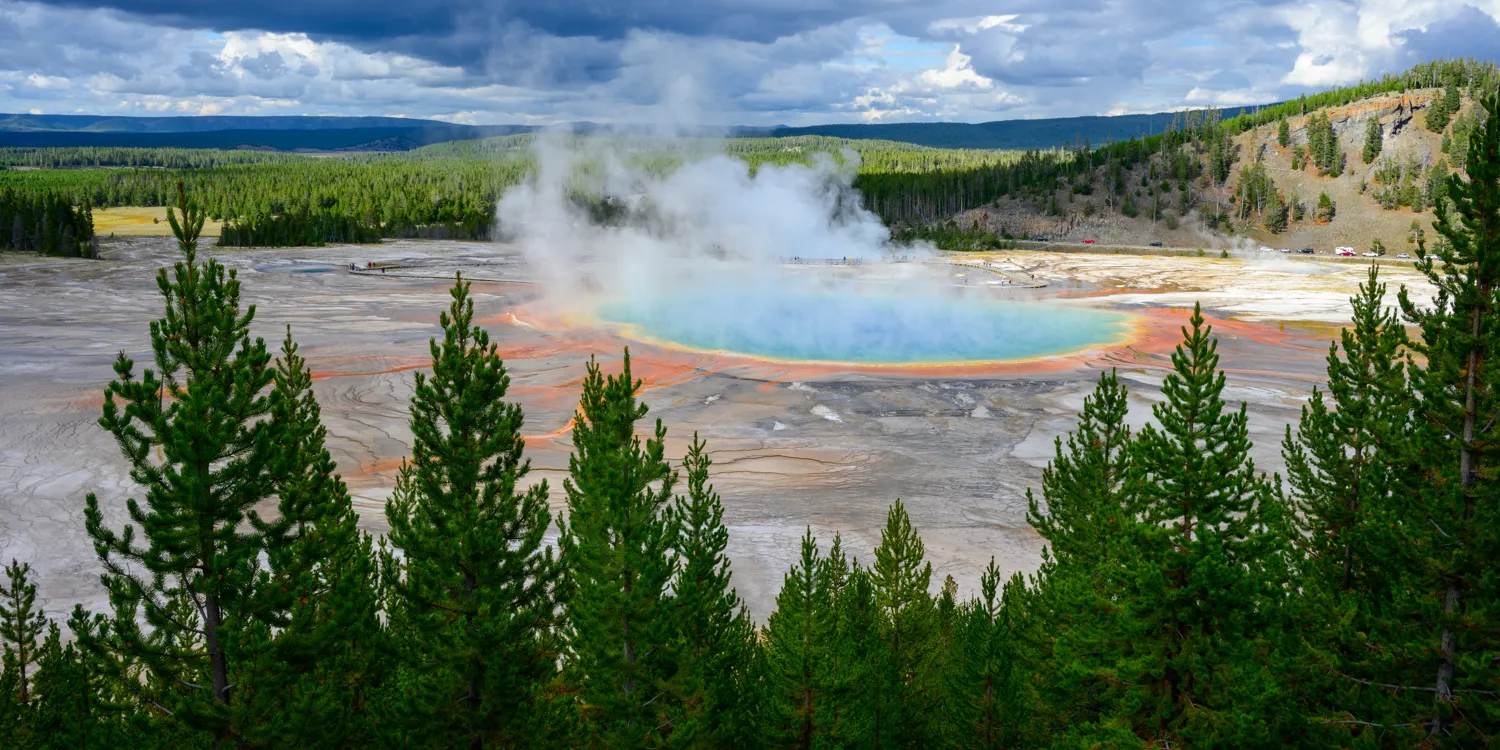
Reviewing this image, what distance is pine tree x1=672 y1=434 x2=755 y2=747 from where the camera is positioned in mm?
12102

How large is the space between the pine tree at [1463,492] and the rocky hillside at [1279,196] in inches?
4991

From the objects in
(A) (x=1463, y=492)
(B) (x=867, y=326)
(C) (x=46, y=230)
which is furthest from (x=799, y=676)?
(C) (x=46, y=230)

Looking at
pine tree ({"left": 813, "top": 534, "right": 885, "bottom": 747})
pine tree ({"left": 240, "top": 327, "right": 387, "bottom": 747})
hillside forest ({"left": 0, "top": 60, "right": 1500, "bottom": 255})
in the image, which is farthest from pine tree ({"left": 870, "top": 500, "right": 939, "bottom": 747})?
hillside forest ({"left": 0, "top": 60, "right": 1500, "bottom": 255})

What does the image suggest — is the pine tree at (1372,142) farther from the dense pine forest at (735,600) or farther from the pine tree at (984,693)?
the pine tree at (984,693)

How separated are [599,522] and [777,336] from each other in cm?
4425

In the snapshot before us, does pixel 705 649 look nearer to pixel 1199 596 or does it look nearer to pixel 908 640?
pixel 908 640

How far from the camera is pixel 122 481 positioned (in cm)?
2936

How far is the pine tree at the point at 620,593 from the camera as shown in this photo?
1171cm

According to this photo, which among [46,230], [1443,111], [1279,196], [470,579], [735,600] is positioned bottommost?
[735,600]

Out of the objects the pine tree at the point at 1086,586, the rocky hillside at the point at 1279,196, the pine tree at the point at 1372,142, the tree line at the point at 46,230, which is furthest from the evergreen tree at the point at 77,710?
the pine tree at the point at 1372,142

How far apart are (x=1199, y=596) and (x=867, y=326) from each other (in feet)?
167

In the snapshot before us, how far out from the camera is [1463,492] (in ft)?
32.3

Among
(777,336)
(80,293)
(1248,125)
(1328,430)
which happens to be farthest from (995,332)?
(1248,125)

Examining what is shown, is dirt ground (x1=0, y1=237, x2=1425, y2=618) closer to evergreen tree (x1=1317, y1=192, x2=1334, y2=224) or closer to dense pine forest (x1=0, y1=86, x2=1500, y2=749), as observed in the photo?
dense pine forest (x1=0, y1=86, x2=1500, y2=749)
